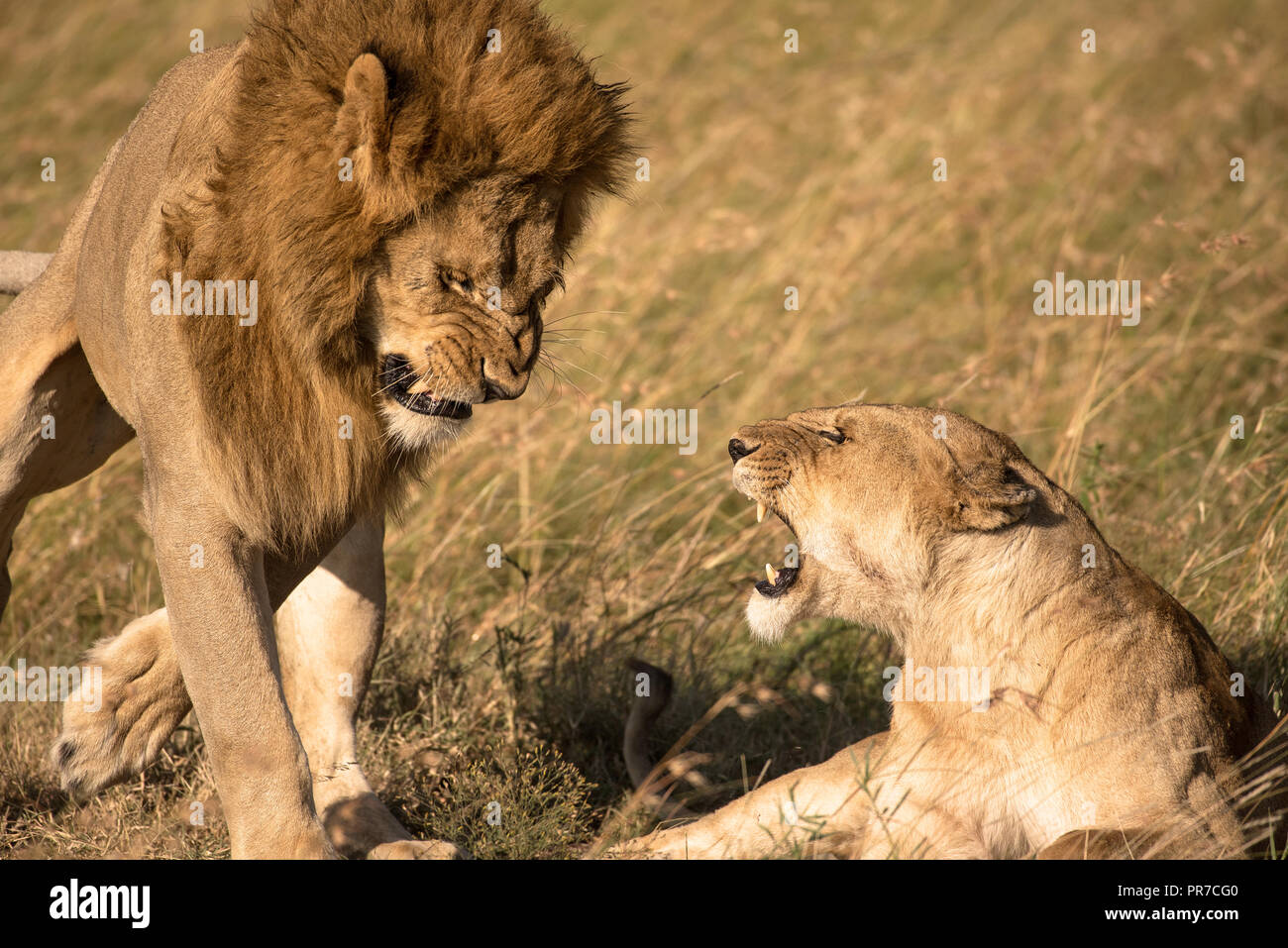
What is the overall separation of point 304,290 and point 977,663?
1640 millimetres

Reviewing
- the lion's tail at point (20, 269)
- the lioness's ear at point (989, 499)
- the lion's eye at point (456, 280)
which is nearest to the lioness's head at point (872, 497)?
the lioness's ear at point (989, 499)

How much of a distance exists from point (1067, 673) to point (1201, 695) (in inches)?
12.3

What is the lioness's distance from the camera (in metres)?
2.99

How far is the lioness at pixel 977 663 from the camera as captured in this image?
2.99 meters

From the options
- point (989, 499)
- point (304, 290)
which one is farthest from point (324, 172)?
point (989, 499)

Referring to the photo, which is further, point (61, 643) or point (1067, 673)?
point (61, 643)

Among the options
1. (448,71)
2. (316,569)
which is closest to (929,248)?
(316,569)

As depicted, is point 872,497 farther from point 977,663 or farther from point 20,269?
point 20,269

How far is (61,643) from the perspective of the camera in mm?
4586

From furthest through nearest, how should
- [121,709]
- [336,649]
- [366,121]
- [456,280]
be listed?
[336,649]
[121,709]
[456,280]
[366,121]

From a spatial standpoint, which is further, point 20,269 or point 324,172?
point 20,269

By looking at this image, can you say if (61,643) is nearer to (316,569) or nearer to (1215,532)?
(316,569)

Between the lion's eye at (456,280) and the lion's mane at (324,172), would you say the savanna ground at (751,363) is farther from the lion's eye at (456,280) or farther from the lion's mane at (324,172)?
the lion's mane at (324,172)

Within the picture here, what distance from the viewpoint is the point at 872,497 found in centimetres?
319
